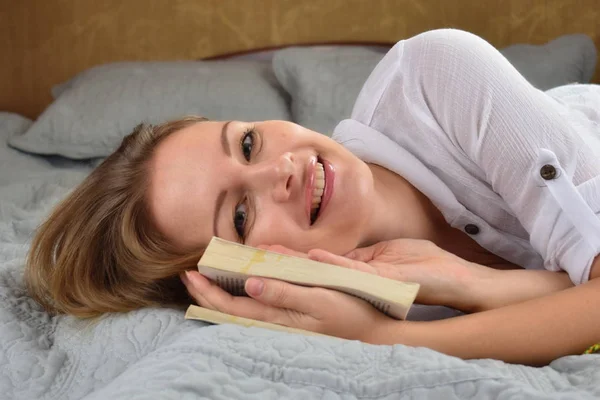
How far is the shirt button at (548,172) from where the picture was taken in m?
1.06

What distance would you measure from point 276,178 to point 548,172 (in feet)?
1.42

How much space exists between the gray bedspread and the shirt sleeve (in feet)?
0.79

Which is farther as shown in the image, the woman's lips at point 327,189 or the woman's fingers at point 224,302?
the woman's lips at point 327,189

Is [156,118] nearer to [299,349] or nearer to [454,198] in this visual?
[454,198]

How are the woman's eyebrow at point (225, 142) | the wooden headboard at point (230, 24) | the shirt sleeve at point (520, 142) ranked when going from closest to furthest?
the shirt sleeve at point (520, 142), the woman's eyebrow at point (225, 142), the wooden headboard at point (230, 24)

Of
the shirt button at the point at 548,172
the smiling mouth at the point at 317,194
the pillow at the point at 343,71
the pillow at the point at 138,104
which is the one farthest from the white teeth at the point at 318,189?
the pillow at the point at 138,104

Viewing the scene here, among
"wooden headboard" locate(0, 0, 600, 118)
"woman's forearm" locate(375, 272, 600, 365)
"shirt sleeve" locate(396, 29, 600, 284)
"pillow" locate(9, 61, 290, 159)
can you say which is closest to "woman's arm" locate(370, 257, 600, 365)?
"woman's forearm" locate(375, 272, 600, 365)

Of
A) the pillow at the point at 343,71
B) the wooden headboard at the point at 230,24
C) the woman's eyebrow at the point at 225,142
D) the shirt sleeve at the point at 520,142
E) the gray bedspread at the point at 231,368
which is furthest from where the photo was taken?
the wooden headboard at the point at 230,24

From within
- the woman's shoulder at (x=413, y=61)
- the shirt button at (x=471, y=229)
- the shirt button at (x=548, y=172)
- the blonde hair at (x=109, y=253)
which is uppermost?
the woman's shoulder at (x=413, y=61)

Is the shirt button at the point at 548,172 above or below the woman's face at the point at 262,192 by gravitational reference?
above

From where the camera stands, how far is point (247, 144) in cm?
119

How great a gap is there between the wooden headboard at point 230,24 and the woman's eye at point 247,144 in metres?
1.63

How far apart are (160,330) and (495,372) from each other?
51 cm

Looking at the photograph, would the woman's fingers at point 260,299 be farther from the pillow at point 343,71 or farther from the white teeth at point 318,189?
the pillow at point 343,71
